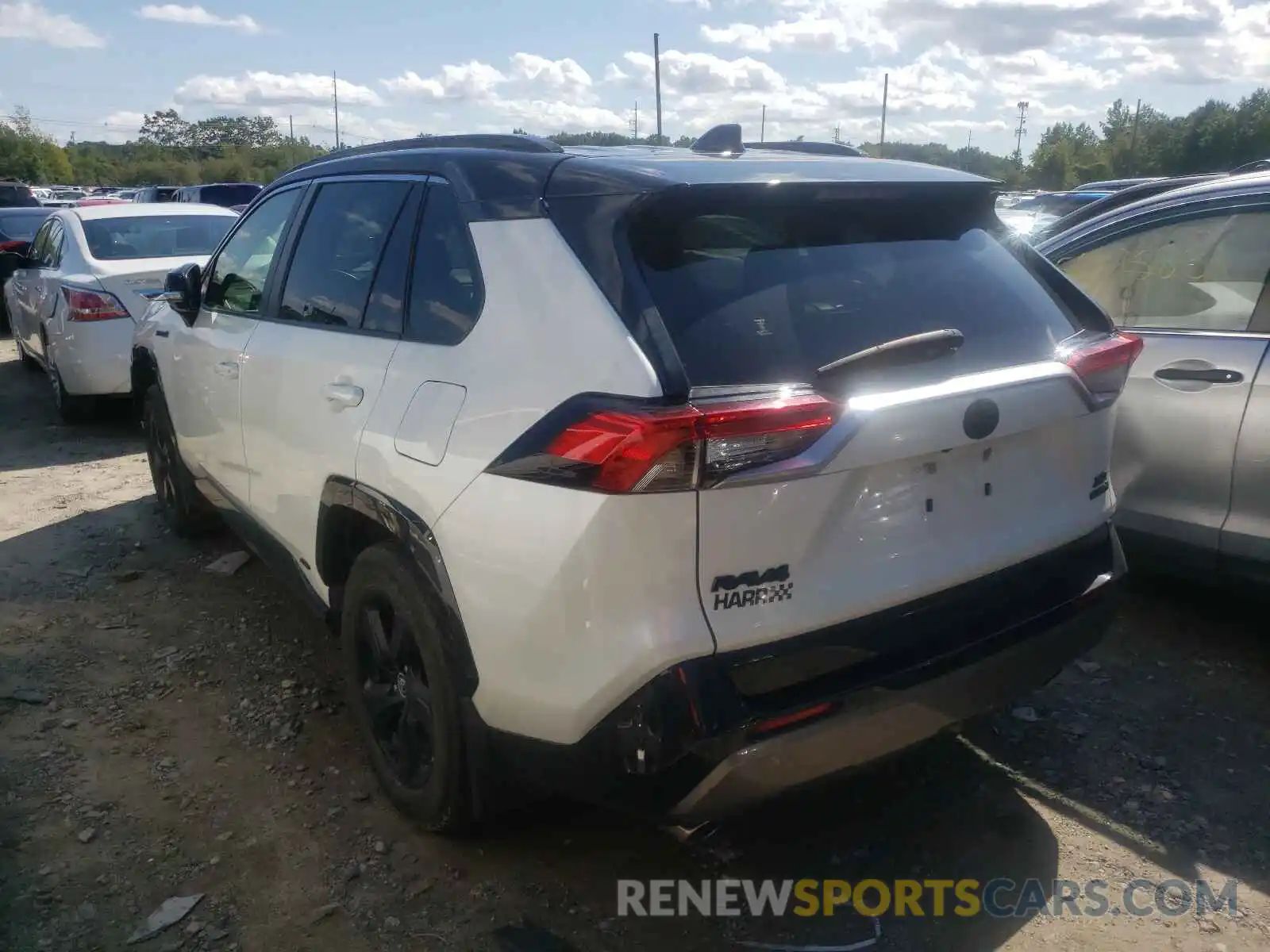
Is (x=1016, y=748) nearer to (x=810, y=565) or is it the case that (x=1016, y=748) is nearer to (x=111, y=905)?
(x=810, y=565)

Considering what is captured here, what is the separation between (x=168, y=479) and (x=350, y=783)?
9.48 feet

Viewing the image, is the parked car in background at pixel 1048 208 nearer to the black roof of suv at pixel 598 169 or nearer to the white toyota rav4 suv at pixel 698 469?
the black roof of suv at pixel 598 169

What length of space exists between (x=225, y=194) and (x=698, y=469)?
20.5m

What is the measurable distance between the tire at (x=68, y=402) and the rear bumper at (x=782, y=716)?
6870 mm

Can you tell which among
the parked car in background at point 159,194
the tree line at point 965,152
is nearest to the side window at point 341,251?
the parked car in background at point 159,194

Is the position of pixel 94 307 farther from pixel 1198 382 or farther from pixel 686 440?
pixel 1198 382

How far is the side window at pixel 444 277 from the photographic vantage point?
8.67 ft

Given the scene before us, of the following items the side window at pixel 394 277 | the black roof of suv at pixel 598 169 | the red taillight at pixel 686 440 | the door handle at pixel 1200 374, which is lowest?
the door handle at pixel 1200 374

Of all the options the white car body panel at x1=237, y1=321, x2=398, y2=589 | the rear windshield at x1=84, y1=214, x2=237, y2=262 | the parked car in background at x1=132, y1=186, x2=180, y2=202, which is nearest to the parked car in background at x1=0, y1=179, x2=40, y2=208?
the parked car in background at x1=132, y1=186, x2=180, y2=202

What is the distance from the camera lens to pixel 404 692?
2994mm

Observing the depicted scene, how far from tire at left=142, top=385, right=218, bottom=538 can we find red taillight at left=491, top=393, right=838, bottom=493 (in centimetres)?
348

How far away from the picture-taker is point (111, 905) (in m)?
2.76

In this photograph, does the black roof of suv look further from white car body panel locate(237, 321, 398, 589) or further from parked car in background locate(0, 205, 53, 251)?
parked car in background locate(0, 205, 53, 251)

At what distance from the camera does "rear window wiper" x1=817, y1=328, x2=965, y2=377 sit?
2236 mm
